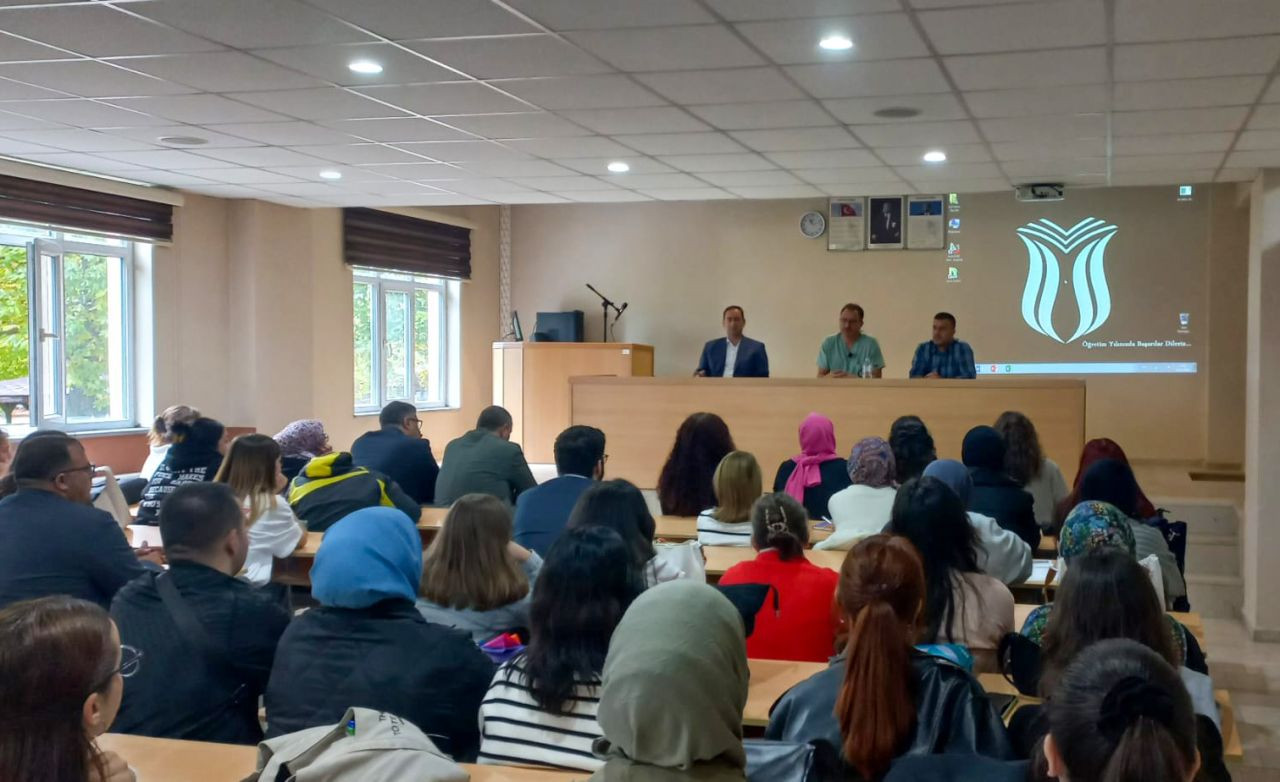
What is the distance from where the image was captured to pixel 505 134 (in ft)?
20.3

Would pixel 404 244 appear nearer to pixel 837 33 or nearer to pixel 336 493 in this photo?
pixel 336 493

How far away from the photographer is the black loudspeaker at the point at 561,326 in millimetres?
11695

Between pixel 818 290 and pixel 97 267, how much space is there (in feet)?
21.7

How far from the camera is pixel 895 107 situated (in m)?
5.38

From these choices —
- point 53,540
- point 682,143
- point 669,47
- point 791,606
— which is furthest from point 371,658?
point 682,143

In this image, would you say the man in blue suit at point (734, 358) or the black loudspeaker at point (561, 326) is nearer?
the man in blue suit at point (734, 358)

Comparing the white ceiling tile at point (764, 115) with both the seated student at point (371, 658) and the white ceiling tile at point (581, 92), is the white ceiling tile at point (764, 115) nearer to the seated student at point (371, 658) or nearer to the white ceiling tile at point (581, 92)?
the white ceiling tile at point (581, 92)

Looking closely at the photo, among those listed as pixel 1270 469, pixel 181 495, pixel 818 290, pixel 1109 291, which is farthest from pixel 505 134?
pixel 1109 291

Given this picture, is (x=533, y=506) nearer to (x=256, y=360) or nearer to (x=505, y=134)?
(x=505, y=134)

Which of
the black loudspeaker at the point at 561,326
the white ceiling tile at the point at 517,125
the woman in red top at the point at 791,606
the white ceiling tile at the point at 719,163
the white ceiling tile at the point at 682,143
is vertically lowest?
the woman in red top at the point at 791,606

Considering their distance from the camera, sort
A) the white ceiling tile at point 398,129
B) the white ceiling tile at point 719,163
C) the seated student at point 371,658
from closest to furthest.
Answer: the seated student at point 371,658 → the white ceiling tile at point 398,129 → the white ceiling tile at point 719,163

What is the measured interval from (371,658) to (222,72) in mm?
3290

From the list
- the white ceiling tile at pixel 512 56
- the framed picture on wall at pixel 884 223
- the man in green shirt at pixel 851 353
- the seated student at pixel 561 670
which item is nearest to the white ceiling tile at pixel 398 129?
the white ceiling tile at pixel 512 56

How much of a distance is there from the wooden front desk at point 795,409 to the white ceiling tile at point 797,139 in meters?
2.09
